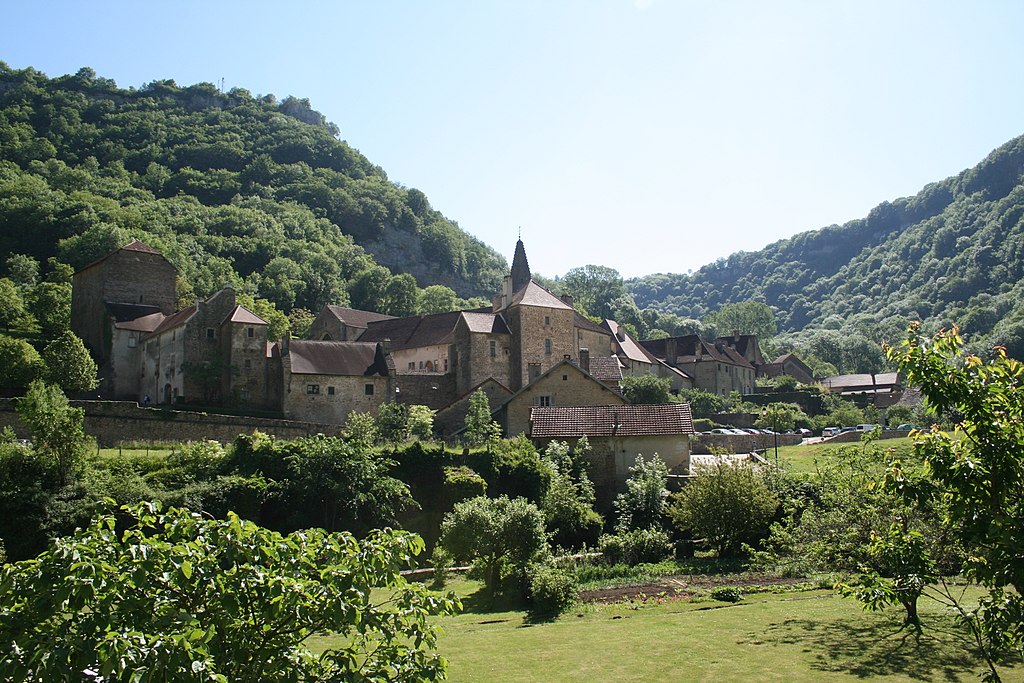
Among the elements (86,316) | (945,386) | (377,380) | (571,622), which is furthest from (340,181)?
(945,386)

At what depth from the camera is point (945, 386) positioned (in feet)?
28.9

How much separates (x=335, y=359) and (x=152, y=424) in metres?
12.8

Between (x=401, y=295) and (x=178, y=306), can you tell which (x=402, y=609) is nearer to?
(x=178, y=306)

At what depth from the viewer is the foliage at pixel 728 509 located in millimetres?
31031

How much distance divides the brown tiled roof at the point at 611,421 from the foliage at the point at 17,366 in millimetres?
28891

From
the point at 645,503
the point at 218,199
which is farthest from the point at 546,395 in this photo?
the point at 218,199

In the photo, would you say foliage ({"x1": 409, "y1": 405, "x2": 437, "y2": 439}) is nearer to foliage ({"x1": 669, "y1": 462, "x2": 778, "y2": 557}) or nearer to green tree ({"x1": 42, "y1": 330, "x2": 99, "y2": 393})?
foliage ({"x1": 669, "y1": 462, "x2": 778, "y2": 557})

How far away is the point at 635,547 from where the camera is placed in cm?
3055

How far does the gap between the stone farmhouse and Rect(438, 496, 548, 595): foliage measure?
65.6 feet

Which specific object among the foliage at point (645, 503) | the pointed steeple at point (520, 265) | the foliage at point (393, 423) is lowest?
the foliage at point (645, 503)

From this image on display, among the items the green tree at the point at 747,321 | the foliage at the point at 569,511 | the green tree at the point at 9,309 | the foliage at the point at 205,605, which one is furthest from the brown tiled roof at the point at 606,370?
the green tree at the point at 747,321

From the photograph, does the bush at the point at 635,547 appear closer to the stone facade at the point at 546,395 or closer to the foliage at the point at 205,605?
the stone facade at the point at 546,395

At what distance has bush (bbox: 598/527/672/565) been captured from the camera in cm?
3008

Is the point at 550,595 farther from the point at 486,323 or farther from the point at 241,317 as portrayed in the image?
the point at 486,323
